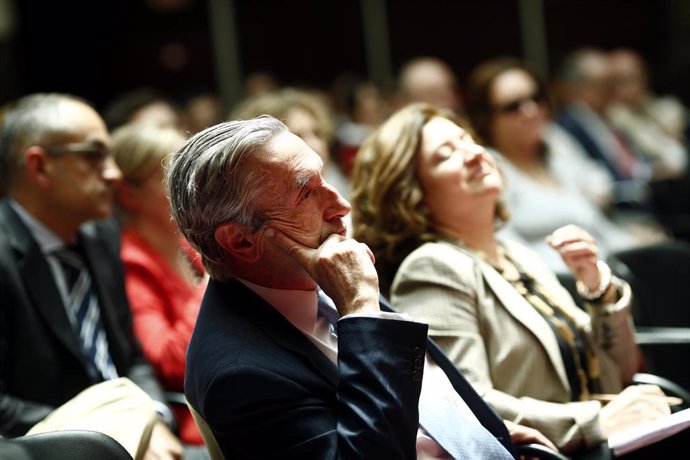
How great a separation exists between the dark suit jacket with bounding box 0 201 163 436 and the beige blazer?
0.91 m

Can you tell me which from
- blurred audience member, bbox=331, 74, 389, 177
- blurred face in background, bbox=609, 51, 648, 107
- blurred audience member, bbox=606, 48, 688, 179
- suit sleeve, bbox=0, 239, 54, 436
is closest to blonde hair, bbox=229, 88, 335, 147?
suit sleeve, bbox=0, 239, 54, 436

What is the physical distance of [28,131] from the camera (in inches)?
110

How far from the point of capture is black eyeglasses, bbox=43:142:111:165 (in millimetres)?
2770

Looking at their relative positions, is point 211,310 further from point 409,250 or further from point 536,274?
point 536,274

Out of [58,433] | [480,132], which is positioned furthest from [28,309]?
[480,132]

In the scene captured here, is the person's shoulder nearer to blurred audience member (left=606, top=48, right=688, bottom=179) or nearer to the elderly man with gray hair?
the elderly man with gray hair

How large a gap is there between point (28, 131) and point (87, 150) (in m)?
0.18

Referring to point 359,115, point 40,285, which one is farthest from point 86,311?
point 359,115

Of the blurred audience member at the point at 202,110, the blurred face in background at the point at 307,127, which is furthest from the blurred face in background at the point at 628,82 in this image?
the blurred face in background at the point at 307,127

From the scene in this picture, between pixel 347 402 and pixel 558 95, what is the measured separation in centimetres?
618

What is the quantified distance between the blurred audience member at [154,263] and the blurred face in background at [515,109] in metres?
1.38

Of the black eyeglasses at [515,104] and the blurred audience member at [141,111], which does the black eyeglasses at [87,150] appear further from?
the black eyeglasses at [515,104]

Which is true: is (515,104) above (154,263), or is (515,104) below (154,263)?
above

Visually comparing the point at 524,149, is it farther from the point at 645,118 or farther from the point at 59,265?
the point at 645,118
